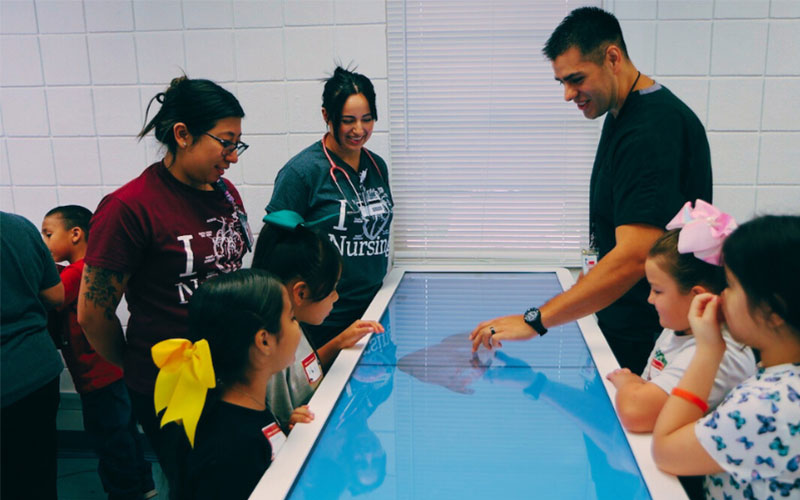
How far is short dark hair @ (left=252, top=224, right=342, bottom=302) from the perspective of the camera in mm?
1570

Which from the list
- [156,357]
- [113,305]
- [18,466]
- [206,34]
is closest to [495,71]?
[206,34]

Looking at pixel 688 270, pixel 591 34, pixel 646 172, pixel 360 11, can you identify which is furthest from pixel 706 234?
pixel 360 11

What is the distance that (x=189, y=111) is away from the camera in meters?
1.60

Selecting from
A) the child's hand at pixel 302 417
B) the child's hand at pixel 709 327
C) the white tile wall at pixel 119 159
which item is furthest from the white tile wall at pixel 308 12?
the child's hand at pixel 709 327

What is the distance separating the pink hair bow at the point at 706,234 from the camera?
1.12 meters

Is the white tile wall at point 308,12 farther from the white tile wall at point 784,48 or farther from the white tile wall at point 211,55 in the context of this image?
the white tile wall at point 784,48

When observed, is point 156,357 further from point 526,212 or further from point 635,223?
point 526,212

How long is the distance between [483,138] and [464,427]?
69.9 inches

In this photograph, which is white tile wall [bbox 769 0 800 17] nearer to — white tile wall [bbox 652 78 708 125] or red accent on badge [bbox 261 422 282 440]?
white tile wall [bbox 652 78 708 125]

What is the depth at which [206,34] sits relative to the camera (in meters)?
2.70

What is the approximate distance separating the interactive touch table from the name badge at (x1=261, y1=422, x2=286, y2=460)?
3 cm

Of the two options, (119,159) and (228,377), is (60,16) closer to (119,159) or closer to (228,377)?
(119,159)

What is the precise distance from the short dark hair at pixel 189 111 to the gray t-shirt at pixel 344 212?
1.67 feet

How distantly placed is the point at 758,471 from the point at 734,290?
0.28 m
